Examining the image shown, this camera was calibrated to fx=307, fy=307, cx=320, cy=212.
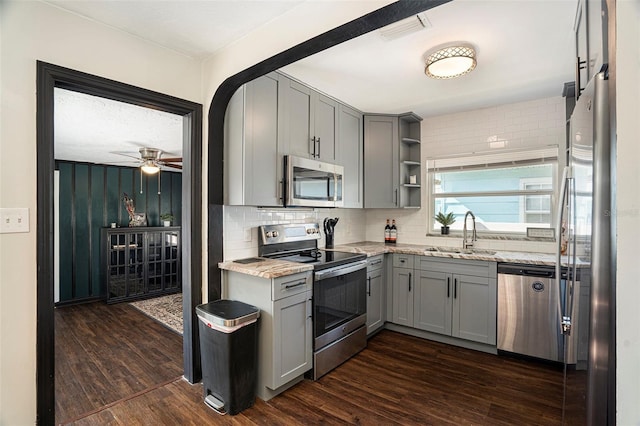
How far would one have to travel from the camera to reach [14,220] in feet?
5.44

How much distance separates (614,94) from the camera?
0.89 m

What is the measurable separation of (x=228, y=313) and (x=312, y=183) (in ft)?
4.47

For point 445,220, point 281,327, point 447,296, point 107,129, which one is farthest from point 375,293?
point 107,129

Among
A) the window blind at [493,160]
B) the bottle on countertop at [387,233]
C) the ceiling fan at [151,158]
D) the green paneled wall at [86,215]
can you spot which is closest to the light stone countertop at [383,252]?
the bottle on countertop at [387,233]

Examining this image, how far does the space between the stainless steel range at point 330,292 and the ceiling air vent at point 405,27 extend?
1.74m

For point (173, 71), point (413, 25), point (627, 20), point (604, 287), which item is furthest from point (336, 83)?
point (604, 287)

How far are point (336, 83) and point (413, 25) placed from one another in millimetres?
1042

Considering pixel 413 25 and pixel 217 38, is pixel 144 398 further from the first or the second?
pixel 413 25

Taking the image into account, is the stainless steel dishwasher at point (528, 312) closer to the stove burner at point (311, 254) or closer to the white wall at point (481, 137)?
the white wall at point (481, 137)

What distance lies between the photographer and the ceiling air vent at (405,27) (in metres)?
1.89

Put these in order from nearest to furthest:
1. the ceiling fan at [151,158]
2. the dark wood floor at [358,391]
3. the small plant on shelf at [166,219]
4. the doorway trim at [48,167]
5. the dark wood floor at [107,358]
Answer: the doorway trim at [48,167] → the dark wood floor at [358,391] → the dark wood floor at [107,358] → the ceiling fan at [151,158] → the small plant on shelf at [166,219]

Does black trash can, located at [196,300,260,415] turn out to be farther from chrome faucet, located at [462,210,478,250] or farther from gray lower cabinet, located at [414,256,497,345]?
chrome faucet, located at [462,210,478,250]

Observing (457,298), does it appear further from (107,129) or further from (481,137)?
(107,129)

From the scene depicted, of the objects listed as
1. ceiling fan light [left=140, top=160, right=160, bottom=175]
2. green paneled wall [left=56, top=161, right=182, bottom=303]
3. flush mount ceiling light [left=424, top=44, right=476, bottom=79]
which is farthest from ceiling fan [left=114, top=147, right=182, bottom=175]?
flush mount ceiling light [left=424, top=44, right=476, bottom=79]
